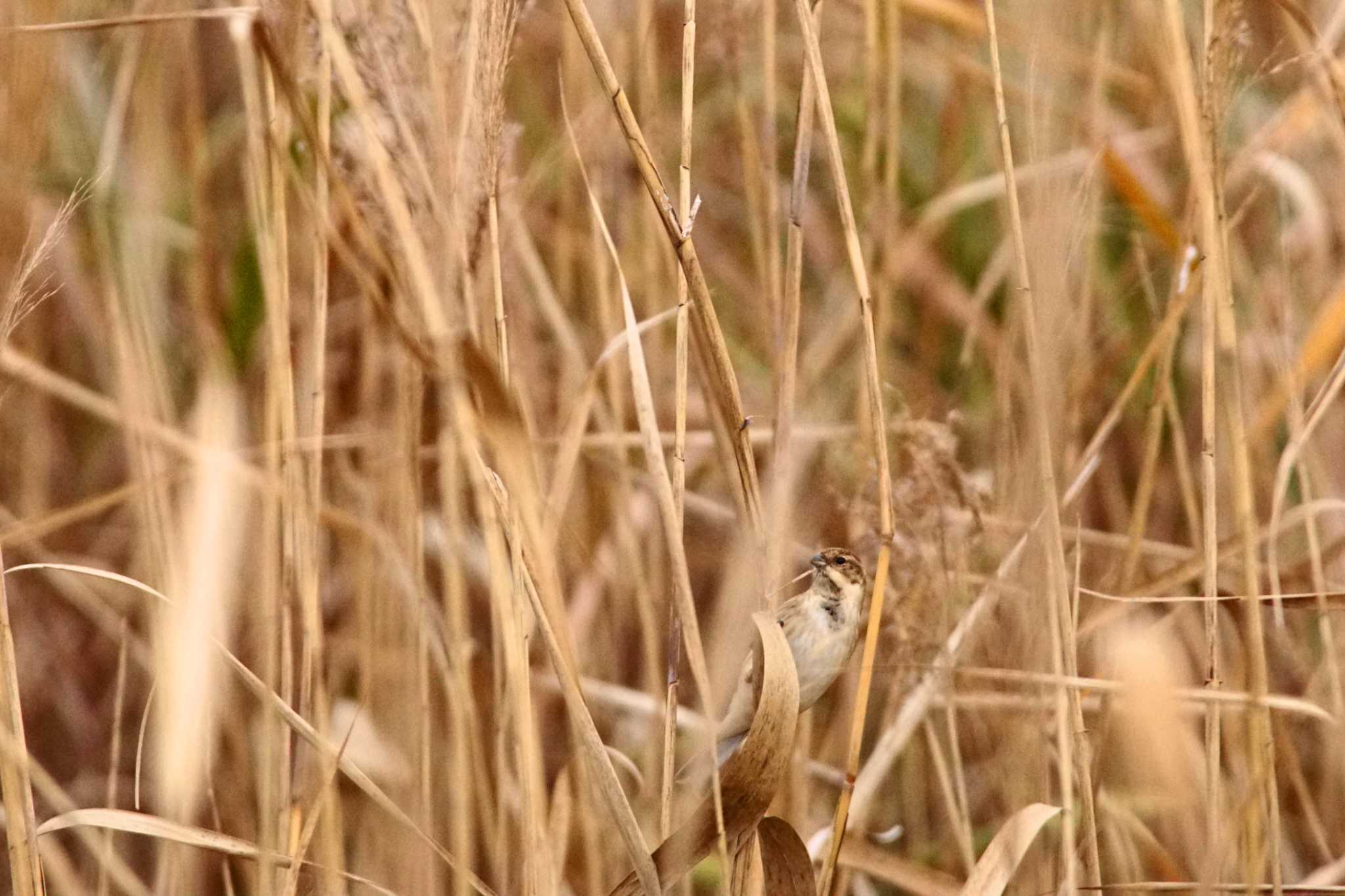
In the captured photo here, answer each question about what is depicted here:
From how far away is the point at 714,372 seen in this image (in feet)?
2.33

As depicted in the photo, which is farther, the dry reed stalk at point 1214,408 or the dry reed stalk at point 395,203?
the dry reed stalk at point 1214,408

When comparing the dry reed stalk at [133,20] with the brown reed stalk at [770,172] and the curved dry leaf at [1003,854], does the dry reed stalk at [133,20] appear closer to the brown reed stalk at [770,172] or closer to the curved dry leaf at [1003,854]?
the brown reed stalk at [770,172]

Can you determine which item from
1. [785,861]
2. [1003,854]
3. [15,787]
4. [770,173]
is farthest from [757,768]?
[770,173]

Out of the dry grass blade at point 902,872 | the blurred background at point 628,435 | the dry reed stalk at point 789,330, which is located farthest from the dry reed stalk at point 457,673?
the dry grass blade at point 902,872

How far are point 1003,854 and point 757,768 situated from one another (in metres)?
0.19

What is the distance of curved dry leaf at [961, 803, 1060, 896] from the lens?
2.59 feet

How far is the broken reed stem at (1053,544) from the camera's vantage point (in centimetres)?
74

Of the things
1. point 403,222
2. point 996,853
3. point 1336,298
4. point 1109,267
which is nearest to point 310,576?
point 403,222

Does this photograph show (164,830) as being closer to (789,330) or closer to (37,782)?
(37,782)

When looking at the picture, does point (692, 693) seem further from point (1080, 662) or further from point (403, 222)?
point (403, 222)

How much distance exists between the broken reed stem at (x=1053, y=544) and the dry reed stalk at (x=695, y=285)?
175 mm

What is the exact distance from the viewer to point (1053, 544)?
768mm

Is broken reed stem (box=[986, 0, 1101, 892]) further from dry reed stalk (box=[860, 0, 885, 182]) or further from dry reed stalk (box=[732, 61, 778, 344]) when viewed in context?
dry reed stalk (box=[860, 0, 885, 182])

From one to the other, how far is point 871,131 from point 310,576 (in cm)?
72
